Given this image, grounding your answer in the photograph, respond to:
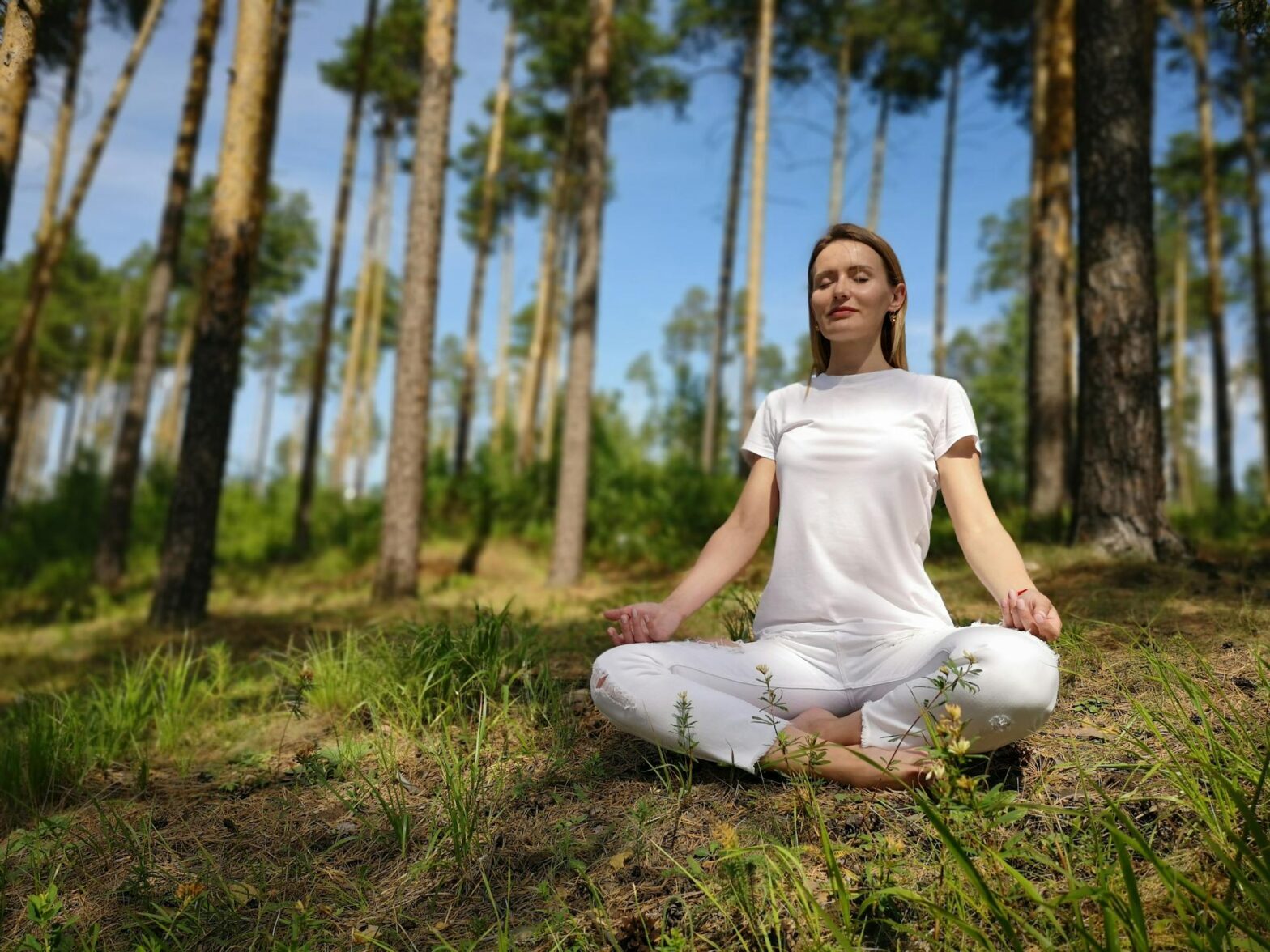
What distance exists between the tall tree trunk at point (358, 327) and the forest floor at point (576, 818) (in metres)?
16.7

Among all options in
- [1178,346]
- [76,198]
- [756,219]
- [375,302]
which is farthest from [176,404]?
[1178,346]

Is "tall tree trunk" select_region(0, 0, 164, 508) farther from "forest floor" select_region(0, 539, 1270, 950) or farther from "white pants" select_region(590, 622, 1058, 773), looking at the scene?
"white pants" select_region(590, 622, 1058, 773)

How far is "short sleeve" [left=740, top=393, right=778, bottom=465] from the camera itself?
279cm

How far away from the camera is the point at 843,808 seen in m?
2.29

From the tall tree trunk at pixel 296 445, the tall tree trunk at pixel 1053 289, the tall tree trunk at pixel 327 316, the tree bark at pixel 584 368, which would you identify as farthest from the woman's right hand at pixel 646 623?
the tall tree trunk at pixel 296 445

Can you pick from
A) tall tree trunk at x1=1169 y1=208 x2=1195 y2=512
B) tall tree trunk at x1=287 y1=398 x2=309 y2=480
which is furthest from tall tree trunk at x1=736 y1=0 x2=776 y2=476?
tall tree trunk at x1=287 y1=398 x2=309 y2=480

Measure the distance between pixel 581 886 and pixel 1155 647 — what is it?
2.38 m

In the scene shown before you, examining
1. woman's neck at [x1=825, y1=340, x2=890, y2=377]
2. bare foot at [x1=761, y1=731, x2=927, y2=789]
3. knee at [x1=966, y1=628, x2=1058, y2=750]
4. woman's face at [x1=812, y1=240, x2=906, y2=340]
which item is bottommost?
bare foot at [x1=761, y1=731, x2=927, y2=789]

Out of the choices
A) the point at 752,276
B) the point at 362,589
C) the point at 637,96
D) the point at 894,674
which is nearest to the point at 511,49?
the point at 637,96

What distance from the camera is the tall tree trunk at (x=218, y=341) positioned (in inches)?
290

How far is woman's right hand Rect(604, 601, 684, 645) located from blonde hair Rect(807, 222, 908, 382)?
971mm

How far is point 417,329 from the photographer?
8.99 metres

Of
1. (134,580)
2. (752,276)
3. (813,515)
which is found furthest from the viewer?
(752,276)

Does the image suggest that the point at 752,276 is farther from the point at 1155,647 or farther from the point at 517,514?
the point at 1155,647
